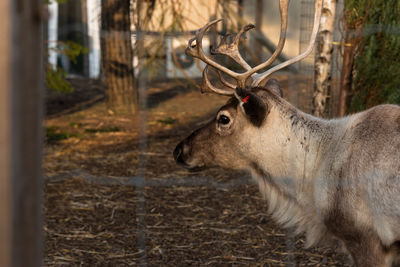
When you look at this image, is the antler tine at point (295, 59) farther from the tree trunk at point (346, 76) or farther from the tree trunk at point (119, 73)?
the tree trunk at point (119, 73)

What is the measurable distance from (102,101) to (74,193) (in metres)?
3.97

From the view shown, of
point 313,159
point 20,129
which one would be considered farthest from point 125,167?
point 20,129

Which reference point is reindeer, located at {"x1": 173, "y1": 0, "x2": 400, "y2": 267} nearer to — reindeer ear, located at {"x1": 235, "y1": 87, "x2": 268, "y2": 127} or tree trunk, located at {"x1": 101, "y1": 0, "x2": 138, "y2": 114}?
reindeer ear, located at {"x1": 235, "y1": 87, "x2": 268, "y2": 127}

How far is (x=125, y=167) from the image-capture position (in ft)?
18.0

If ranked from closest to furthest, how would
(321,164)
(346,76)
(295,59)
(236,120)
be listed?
(321,164), (236,120), (295,59), (346,76)

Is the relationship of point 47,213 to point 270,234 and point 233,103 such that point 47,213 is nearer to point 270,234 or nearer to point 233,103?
point 270,234

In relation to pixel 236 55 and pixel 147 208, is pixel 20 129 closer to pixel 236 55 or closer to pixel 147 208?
pixel 236 55

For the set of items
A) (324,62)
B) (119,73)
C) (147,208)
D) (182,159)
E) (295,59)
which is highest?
(295,59)

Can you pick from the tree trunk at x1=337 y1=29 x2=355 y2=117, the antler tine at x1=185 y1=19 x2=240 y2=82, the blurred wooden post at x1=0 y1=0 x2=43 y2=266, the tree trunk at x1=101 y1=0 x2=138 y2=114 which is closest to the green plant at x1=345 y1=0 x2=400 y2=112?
the tree trunk at x1=337 y1=29 x2=355 y2=117

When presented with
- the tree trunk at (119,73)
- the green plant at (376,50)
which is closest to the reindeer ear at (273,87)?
the green plant at (376,50)

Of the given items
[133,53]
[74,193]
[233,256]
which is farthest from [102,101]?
[233,256]

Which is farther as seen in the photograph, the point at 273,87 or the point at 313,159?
the point at 273,87

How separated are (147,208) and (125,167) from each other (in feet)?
3.48

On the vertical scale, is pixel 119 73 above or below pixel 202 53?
below
